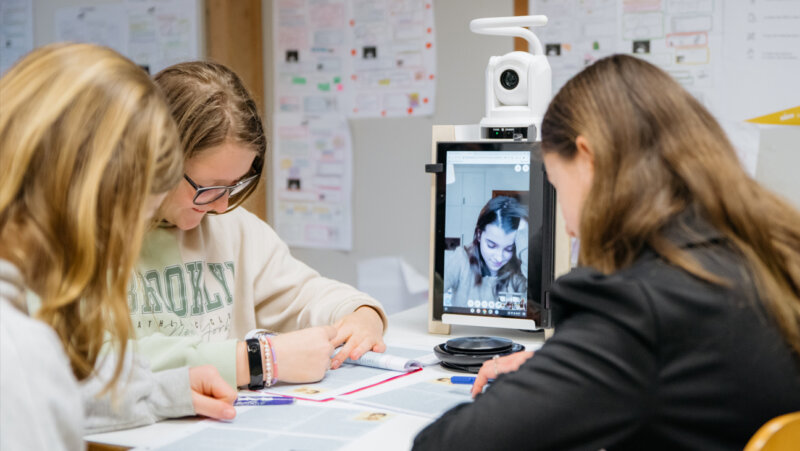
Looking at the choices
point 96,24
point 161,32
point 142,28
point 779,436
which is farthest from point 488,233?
point 96,24

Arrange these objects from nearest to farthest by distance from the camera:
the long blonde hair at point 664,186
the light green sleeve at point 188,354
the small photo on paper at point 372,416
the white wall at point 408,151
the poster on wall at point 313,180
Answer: the long blonde hair at point 664,186, the small photo on paper at point 372,416, the light green sleeve at point 188,354, the white wall at point 408,151, the poster on wall at point 313,180

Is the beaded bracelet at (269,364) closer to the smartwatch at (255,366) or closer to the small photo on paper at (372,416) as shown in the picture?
the smartwatch at (255,366)

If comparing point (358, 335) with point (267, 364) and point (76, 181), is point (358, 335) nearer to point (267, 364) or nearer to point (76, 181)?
point (267, 364)

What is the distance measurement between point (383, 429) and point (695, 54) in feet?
5.35

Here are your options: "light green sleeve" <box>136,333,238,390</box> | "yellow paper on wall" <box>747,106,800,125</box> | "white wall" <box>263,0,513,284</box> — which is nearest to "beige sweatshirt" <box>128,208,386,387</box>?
"light green sleeve" <box>136,333,238,390</box>

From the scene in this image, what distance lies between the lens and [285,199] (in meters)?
2.85

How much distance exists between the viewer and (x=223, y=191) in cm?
138

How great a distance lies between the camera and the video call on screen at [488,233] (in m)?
1.59

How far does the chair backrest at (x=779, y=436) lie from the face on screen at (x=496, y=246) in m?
0.88

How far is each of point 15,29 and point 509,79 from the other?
8.49 feet

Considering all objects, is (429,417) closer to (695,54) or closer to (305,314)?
(305,314)

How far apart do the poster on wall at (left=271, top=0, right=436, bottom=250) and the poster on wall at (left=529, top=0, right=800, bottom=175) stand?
456mm

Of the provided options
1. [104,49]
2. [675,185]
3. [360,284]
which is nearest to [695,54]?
[360,284]

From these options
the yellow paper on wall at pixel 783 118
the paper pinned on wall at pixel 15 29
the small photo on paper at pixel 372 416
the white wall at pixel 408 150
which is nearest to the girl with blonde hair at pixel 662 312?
the small photo on paper at pixel 372 416
